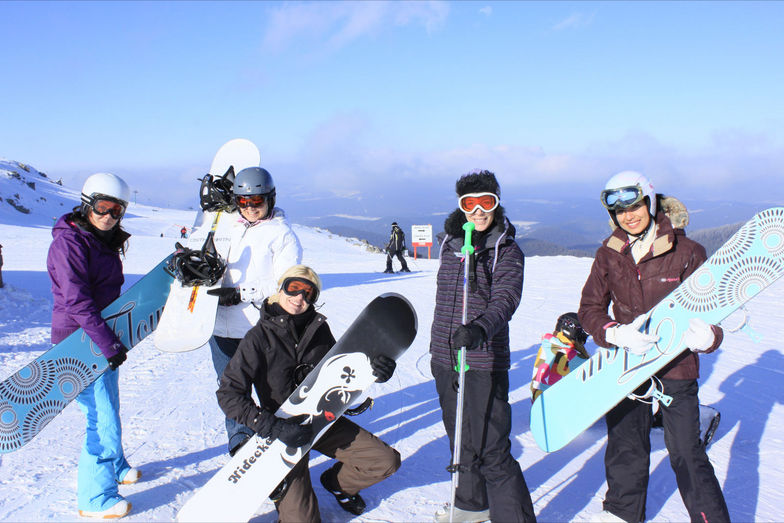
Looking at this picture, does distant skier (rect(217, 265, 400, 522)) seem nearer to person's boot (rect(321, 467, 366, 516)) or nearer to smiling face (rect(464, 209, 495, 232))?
person's boot (rect(321, 467, 366, 516))

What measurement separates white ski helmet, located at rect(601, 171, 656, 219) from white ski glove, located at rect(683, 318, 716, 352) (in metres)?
0.63

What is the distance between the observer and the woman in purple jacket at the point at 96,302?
288 centimetres

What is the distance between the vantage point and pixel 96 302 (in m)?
3.12

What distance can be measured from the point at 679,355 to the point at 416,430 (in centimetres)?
236

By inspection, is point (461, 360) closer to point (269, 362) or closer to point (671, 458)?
point (269, 362)

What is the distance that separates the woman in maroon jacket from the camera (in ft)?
8.38

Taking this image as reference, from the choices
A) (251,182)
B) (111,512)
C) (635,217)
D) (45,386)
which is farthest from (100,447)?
(635,217)

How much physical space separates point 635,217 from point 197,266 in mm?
2871

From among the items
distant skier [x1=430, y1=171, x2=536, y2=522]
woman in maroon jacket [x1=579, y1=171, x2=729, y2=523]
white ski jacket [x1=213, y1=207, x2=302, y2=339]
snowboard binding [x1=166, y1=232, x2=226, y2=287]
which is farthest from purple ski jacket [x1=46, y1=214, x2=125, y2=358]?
woman in maroon jacket [x1=579, y1=171, x2=729, y2=523]

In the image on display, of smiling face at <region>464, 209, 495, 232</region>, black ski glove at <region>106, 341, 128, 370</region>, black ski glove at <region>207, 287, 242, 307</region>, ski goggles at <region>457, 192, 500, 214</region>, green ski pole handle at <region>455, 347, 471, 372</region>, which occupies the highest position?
ski goggles at <region>457, 192, 500, 214</region>

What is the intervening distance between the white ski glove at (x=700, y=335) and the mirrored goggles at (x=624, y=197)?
71 centimetres

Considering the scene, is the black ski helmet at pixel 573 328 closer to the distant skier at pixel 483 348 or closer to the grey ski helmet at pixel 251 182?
the distant skier at pixel 483 348

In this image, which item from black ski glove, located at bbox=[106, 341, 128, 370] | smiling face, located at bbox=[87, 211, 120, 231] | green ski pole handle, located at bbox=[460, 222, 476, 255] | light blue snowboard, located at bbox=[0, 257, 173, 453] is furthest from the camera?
light blue snowboard, located at bbox=[0, 257, 173, 453]

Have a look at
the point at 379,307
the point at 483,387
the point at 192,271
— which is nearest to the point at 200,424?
the point at 192,271
